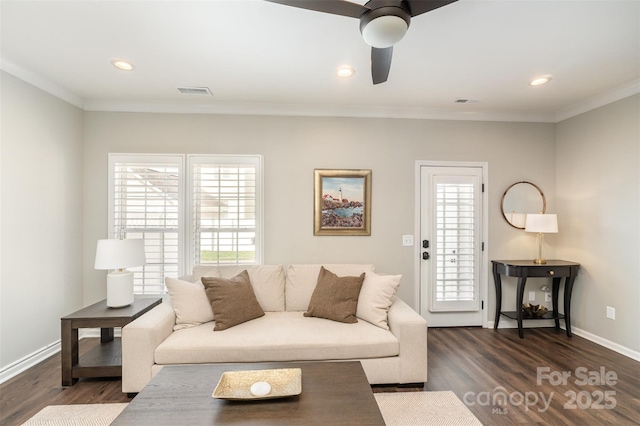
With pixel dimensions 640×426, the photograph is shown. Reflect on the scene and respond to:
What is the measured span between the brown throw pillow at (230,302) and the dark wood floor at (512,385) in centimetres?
90

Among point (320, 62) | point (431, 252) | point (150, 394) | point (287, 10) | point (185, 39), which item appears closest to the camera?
point (150, 394)

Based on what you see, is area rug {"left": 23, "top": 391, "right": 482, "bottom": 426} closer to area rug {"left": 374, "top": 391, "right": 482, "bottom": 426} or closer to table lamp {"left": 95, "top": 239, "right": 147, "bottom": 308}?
area rug {"left": 374, "top": 391, "right": 482, "bottom": 426}

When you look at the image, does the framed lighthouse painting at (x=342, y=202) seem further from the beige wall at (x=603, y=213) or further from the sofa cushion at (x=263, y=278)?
the beige wall at (x=603, y=213)

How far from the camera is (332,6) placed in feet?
4.99

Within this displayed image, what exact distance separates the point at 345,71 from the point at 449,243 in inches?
94.2

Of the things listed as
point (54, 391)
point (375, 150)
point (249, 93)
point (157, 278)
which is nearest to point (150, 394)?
point (54, 391)

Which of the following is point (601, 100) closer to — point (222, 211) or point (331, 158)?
point (331, 158)

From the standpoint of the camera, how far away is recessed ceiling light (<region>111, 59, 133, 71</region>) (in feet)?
8.64

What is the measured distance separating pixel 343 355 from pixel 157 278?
238 cm

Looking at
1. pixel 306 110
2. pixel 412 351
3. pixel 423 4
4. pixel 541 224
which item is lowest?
pixel 412 351

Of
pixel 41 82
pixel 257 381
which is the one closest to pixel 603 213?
pixel 257 381

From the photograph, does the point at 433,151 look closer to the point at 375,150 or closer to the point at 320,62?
the point at 375,150

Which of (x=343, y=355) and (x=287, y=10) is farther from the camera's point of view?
(x=343, y=355)

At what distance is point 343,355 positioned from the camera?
2.43 m
